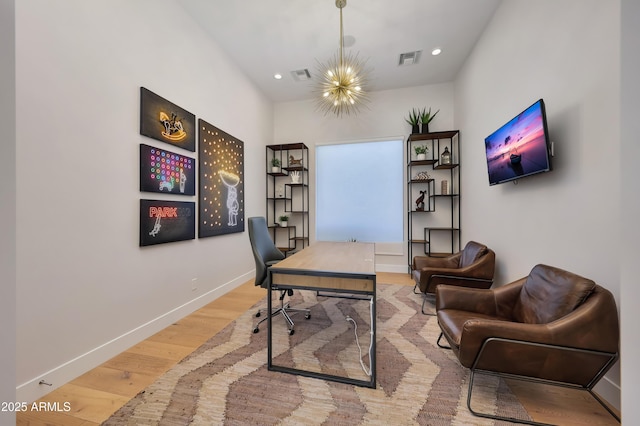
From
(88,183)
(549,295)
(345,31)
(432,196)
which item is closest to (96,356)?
(88,183)

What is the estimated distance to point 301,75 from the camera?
4.03 meters

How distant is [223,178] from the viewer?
3.34 m

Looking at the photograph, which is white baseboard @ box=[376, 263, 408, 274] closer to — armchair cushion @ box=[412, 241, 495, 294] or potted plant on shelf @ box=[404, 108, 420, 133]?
armchair cushion @ box=[412, 241, 495, 294]

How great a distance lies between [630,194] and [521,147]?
51.4 inches

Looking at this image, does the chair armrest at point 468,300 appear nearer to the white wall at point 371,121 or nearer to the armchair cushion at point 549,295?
the armchair cushion at point 549,295

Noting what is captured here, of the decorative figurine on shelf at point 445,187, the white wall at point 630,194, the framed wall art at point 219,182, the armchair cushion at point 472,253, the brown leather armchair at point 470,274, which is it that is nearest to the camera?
the white wall at point 630,194

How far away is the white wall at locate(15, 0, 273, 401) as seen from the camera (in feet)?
4.85

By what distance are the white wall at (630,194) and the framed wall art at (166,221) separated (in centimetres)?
321

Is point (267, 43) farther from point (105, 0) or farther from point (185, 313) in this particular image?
point (185, 313)

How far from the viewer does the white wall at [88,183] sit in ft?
4.85

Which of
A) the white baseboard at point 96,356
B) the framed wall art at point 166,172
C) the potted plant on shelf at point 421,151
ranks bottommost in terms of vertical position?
the white baseboard at point 96,356

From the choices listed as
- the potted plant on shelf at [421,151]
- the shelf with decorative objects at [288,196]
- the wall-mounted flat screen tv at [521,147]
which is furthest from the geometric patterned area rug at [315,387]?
the potted plant on shelf at [421,151]

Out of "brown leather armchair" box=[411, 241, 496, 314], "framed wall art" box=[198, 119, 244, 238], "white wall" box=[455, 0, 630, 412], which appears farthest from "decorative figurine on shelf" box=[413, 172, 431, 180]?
"framed wall art" box=[198, 119, 244, 238]

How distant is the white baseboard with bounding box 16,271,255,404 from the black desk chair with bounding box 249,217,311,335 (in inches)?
34.8
